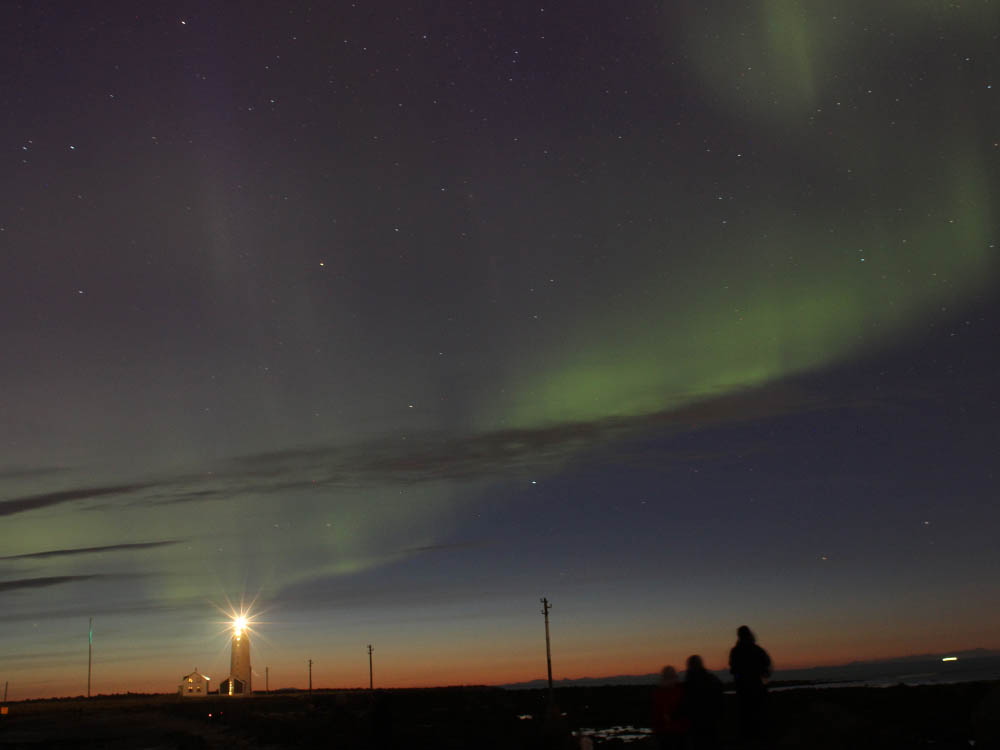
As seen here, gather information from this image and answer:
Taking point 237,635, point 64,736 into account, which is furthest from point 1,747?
point 237,635

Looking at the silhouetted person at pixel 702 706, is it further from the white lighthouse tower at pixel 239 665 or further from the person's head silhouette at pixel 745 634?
the white lighthouse tower at pixel 239 665

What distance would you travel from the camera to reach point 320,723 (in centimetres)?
4322

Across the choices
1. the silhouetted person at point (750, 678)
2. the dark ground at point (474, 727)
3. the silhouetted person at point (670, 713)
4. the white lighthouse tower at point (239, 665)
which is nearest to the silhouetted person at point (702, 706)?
the silhouetted person at point (670, 713)

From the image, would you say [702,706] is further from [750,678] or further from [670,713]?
[750,678]

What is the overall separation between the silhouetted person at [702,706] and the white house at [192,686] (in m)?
92.6

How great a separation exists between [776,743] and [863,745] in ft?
3.66

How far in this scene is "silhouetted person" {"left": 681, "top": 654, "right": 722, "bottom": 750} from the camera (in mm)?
10453

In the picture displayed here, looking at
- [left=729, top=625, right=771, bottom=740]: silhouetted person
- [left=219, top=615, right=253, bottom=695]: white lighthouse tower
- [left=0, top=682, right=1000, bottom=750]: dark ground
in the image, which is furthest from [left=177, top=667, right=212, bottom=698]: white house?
[left=729, top=625, right=771, bottom=740]: silhouetted person

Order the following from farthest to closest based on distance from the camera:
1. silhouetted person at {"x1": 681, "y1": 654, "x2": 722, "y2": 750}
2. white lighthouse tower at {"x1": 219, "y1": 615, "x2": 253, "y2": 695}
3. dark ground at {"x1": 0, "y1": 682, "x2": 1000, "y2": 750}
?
white lighthouse tower at {"x1": 219, "y1": 615, "x2": 253, "y2": 695}, dark ground at {"x1": 0, "y1": 682, "x2": 1000, "y2": 750}, silhouetted person at {"x1": 681, "y1": 654, "x2": 722, "y2": 750}

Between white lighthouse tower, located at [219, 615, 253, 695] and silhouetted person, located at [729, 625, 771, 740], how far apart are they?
276 feet

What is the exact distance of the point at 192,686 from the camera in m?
92.8

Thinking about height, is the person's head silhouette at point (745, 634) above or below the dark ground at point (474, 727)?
above

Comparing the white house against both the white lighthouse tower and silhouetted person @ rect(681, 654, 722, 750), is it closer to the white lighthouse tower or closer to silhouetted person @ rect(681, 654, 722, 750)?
the white lighthouse tower

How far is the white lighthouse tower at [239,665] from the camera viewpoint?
88.7 meters
